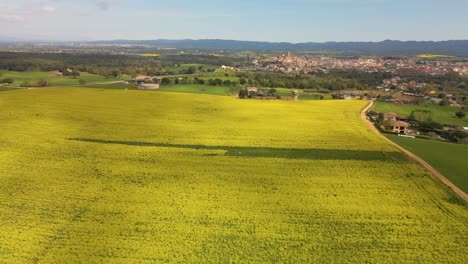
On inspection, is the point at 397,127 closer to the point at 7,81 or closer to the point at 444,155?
the point at 444,155

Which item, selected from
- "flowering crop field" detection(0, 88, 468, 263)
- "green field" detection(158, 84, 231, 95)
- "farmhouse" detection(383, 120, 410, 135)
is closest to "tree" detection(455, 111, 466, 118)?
"farmhouse" detection(383, 120, 410, 135)

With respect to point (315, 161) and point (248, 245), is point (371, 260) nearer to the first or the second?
point (248, 245)

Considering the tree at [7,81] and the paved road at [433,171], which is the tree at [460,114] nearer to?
the paved road at [433,171]

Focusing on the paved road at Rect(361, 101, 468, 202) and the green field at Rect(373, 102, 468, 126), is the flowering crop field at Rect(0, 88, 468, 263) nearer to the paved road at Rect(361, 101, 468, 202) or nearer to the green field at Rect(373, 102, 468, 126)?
the paved road at Rect(361, 101, 468, 202)

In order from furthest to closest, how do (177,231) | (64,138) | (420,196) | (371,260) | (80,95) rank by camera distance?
(80,95) < (64,138) < (420,196) < (177,231) < (371,260)

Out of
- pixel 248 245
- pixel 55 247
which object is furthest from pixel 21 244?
pixel 248 245

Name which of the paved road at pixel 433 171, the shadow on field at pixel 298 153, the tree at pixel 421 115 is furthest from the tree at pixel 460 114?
the shadow on field at pixel 298 153
